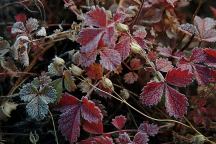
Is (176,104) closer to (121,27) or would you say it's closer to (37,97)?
(121,27)

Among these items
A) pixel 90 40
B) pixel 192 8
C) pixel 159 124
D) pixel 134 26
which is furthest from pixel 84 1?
pixel 192 8

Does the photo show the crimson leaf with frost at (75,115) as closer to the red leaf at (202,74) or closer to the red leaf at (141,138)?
the red leaf at (141,138)

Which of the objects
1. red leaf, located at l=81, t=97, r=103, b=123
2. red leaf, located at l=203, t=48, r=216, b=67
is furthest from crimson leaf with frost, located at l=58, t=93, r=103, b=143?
red leaf, located at l=203, t=48, r=216, b=67

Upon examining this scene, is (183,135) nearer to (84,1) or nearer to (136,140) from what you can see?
(136,140)

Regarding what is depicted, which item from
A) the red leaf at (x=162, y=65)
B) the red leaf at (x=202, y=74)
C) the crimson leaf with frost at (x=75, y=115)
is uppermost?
the red leaf at (x=162, y=65)

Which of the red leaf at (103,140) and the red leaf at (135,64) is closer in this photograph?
the red leaf at (103,140)

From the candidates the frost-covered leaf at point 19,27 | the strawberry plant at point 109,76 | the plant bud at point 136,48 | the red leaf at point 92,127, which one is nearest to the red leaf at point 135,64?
the strawberry plant at point 109,76
